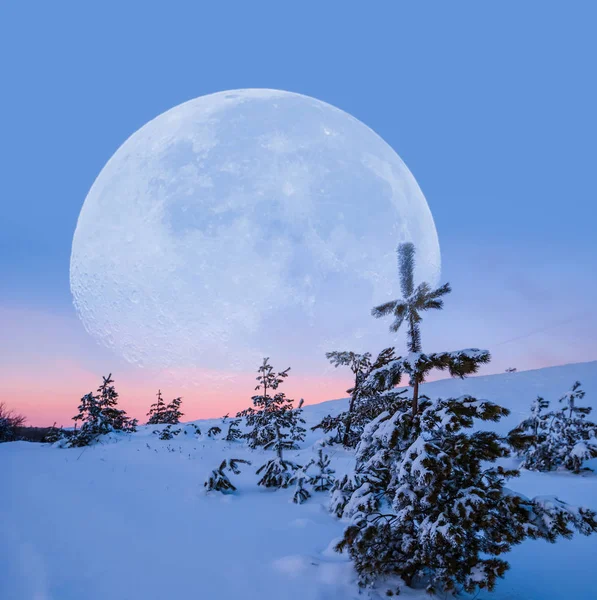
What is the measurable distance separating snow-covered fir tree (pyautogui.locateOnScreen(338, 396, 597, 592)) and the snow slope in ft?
2.28

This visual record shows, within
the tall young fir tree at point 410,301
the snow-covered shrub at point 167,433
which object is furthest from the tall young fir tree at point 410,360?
the snow-covered shrub at point 167,433

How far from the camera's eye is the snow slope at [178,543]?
215 inches

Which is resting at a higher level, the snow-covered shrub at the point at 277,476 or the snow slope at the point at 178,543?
the snow-covered shrub at the point at 277,476

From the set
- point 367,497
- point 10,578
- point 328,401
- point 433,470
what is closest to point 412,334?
point 433,470

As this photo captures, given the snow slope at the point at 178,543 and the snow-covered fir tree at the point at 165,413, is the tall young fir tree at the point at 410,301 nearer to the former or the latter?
the snow slope at the point at 178,543

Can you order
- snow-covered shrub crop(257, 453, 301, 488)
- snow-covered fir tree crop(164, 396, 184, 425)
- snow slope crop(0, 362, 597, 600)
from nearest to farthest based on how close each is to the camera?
1. snow slope crop(0, 362, 597, 600)
2. snow-covered shrub crop(257, 453, 301, 488)
3. snow-covered fir tree crop(164, 396, 184, 425)

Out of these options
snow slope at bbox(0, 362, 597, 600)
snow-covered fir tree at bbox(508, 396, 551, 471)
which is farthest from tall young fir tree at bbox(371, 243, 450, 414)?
snow-covered fir tree at bbox(508, 396, 551, 471)

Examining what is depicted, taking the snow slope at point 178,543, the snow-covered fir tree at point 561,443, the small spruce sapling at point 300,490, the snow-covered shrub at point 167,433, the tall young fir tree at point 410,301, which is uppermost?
the tall young fir tree at point 410,301

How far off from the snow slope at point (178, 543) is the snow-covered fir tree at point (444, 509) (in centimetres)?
70

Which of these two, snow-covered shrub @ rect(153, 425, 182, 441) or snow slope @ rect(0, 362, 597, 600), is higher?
snow-covered shrub @ rect(153, 425, 182, 441)

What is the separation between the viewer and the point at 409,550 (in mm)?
5000

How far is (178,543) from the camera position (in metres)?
7.01

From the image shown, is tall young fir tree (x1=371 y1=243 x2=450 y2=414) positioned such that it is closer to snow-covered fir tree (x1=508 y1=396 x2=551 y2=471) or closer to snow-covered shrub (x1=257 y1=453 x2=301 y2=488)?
snow-covered shrub (x1=257 y1=453 x2=301 y2=488)

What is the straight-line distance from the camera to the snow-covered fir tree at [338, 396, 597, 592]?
4387mm
